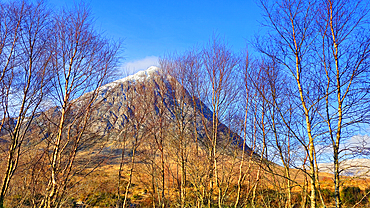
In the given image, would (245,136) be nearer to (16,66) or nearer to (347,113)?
(347,113)

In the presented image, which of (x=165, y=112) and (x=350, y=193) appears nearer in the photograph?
(x=165, y=112)

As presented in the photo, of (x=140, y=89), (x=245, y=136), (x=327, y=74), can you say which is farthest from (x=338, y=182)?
(x=140, y=89)

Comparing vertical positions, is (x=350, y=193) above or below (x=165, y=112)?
below

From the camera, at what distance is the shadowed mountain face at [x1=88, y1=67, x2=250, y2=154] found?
858 centimetres

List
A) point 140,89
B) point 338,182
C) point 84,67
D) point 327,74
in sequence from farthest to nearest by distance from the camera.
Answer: point 140,89
point 84,67
point 327,74
point 338,182

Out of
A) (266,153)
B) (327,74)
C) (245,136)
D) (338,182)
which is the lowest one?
(338,182)

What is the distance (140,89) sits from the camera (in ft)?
37.1

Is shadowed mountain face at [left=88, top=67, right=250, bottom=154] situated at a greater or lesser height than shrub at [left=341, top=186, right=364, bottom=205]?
greater

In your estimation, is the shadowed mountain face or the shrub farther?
the shrub

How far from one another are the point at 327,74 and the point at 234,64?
3.15 meters

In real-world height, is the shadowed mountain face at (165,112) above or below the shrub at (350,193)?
above

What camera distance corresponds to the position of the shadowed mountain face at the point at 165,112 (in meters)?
8.58

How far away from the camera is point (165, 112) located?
10031 millimetres

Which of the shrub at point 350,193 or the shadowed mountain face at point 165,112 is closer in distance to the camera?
the shadowed mountain face at point 165,112
